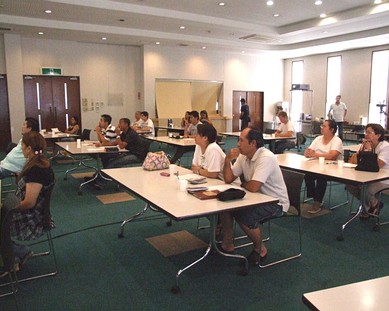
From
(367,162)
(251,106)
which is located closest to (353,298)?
(367,162)

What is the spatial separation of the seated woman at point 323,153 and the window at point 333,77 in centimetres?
971

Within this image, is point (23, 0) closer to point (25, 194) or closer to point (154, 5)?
point (154, 5)

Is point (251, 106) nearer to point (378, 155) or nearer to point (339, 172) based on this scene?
point (378, 155)

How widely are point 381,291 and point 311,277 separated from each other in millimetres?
1691

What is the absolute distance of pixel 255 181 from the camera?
2.99 m

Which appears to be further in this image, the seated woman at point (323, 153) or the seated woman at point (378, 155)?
the seated woman at point (323, 153)

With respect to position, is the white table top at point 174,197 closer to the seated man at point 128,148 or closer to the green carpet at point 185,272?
the green carpet at point 185,272

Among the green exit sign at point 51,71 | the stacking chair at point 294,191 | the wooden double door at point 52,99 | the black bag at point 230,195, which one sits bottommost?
the stacking chair at point 294,191

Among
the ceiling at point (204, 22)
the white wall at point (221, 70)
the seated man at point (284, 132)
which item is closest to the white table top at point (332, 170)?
the seated man at point (284, 132)

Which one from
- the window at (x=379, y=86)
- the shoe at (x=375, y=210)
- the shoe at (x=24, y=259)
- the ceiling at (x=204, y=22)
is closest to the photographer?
the shoe at (x=24, y=259)

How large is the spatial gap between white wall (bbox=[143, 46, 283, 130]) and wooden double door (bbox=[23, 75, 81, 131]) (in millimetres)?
2403

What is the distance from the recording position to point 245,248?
11.8ft

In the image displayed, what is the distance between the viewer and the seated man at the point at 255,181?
3.03m

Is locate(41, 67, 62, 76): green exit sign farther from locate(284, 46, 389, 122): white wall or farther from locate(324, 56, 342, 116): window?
locate(324, 56, 342, 116): window
